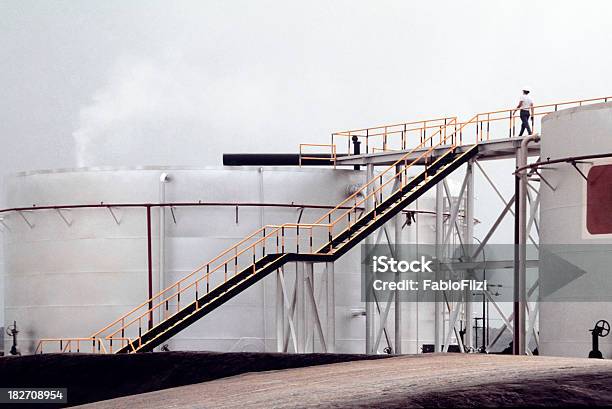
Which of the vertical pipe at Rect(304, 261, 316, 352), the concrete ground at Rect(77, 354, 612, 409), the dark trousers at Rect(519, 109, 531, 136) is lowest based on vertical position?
the vertical pipe at Rect(304, 261, 316, 352)

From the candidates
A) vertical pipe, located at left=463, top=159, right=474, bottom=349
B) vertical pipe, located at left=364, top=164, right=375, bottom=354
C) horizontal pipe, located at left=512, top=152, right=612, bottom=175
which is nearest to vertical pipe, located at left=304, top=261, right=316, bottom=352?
vertical pipe, located at left=364, top=164, right=375, bottom=354

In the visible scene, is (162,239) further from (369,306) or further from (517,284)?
(517,284)

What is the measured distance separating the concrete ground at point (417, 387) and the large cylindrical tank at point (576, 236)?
12247mm

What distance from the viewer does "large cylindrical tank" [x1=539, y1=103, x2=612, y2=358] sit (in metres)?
27.4

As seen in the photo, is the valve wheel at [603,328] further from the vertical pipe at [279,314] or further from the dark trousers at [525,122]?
the vertical pipe at [279,314]

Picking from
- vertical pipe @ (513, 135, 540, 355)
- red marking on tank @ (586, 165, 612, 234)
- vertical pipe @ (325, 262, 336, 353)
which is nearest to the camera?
red marking on tank @ (586, 165, 612, 234)

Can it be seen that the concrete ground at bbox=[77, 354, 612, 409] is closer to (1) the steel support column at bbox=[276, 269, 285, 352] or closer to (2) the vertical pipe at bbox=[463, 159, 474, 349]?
(1) the steel support column at bbox=[276, 269, 285, 352]

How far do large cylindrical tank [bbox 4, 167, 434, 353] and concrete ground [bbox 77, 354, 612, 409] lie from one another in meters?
23.0

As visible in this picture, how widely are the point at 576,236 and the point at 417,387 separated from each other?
17.6 metres

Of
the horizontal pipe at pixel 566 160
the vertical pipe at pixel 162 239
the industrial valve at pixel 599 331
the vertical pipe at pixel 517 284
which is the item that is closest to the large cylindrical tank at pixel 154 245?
the vertical pipe at pixel 162 239

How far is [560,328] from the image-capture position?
28312 mm

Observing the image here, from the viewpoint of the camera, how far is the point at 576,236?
28.1 metres

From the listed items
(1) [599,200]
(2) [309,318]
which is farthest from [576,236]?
(2) [309,318]

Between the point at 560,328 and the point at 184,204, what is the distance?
14.6m
